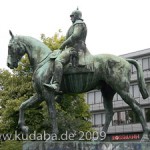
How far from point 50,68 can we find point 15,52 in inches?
A: 48.8

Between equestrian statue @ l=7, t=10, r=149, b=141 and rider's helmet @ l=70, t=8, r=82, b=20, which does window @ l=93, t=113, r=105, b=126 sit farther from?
rider's helmet @ l=70, t=8, r=82, b=20

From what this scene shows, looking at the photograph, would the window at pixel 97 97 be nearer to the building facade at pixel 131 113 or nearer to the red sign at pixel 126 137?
the building facade at pixel 131 113

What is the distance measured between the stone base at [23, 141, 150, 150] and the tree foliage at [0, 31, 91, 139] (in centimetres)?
1336

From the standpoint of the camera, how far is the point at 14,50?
31.2 feet

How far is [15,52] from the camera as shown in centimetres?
953

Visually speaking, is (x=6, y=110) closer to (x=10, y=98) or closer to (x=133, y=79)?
(x=10, y=98)

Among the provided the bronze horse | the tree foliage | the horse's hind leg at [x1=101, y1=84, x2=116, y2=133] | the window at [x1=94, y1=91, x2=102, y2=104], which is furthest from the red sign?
the bronze horse

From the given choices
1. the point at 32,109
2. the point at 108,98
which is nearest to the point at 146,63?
the point at 32,109

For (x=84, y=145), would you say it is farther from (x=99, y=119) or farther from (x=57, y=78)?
(x=99, y=119)

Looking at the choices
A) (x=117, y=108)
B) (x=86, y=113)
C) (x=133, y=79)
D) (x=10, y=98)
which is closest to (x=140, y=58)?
(x=133, y=79)

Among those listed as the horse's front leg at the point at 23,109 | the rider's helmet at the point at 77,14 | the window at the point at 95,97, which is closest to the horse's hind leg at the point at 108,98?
the horse's front leg at the point at 23,109

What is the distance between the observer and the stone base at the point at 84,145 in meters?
7.96

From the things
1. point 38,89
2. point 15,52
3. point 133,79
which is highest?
point 133,79

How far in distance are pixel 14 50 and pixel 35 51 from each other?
0.61 meters
